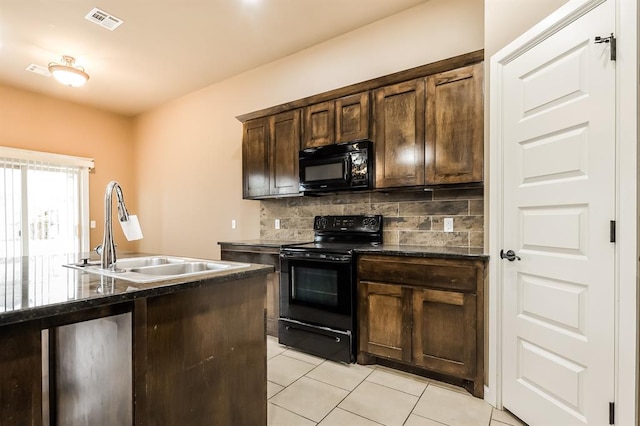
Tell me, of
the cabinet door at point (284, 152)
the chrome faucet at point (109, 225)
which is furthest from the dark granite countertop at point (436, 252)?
the chrome faucet at point (109, 225)

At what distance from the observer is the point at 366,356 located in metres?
2.62

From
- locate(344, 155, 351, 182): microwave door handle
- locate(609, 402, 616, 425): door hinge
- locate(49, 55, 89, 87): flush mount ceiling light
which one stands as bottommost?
locate(609, 402, 616, 425): door hinge

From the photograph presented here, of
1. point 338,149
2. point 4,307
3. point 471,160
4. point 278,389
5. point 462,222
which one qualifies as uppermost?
point 338,149

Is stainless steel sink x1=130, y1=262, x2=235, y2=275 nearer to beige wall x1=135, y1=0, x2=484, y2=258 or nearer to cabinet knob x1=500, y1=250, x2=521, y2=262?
cabinet knob x1=500, y1=250, x2=521, y2=262

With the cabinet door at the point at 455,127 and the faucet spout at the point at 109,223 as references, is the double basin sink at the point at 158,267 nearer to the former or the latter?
the faucet spout at the point at 109,223

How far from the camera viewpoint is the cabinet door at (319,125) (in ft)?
10.1

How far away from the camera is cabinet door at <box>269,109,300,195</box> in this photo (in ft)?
10.9

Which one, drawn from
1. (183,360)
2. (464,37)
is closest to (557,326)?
(183,360)

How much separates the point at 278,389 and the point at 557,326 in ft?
5.85

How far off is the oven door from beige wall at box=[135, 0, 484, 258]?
125 cm

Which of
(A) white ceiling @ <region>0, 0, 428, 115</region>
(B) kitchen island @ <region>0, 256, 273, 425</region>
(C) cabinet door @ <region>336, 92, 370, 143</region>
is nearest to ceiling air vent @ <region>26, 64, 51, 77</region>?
(A) white ceiling @ <region>0, 0, 428, 115</region>

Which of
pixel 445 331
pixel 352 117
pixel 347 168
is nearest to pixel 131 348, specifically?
pixel 445 331

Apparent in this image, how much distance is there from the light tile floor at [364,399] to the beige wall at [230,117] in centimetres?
201

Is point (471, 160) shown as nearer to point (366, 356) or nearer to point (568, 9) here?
point (568, 9)
